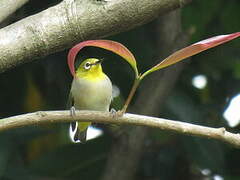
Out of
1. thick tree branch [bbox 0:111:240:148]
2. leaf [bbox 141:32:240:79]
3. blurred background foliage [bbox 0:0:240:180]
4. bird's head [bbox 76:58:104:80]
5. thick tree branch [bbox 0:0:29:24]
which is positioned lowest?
blurred background foliage [bbox 0:0:240:180]

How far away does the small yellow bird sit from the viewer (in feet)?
8.23

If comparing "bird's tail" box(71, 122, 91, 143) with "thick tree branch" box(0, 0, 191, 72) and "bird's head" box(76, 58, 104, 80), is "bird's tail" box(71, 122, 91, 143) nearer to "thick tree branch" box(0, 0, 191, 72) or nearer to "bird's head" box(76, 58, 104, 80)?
"bird's head" box(76, 58, 104, 80)

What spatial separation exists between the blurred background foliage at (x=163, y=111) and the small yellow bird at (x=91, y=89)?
27cm

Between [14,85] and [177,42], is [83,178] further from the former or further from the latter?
[177,42]

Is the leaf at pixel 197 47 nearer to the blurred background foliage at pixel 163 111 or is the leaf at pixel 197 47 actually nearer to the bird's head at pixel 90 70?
the bird's head at pixel 90 70

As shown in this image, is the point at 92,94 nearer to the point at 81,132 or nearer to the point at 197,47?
the point at 81,132

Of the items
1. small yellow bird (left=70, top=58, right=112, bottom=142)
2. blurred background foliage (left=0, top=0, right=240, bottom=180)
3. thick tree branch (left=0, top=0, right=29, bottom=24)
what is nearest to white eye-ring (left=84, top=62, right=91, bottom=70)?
small yellow bird (left=70, top=58, right=112, bottom=142)

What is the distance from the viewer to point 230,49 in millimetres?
3203

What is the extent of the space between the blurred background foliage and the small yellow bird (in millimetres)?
267

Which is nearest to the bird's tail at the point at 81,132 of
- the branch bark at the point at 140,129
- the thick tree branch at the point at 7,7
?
the branch bark at the point at 140,129

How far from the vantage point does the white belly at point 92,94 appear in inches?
98.6

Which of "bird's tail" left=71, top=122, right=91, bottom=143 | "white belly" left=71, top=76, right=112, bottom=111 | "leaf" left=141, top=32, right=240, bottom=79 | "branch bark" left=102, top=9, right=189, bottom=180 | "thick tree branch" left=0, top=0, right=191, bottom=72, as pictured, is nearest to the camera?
"leaf" left=141, top=32, right=240, bottom=79

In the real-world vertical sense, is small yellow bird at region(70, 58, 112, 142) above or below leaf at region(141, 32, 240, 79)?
below

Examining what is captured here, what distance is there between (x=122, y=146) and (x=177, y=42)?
0.57 meters
